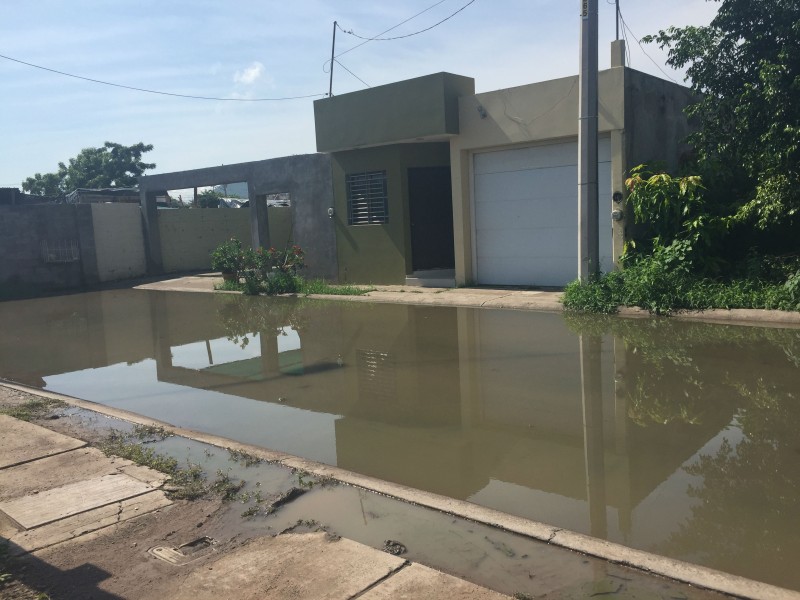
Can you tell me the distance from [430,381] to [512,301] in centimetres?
543

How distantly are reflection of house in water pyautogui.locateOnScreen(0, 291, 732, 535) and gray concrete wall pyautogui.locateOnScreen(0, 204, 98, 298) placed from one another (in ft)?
24.4

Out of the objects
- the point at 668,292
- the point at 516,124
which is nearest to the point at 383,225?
the point at 516,124

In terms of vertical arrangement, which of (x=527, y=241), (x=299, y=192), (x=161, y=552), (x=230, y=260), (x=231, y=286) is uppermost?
(x=299, y=192)

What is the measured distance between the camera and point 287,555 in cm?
393

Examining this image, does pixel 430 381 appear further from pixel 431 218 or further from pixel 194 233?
pixel 194 233

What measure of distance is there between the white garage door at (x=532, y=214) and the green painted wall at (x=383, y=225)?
1848 mm

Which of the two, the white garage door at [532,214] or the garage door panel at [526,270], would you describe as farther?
the garage door panel at [526,270]

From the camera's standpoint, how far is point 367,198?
17375mm

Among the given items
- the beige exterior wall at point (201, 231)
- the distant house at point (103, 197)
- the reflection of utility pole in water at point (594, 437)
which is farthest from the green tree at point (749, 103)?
the distant house at point (103, 197)

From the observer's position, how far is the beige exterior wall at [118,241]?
2302 cm

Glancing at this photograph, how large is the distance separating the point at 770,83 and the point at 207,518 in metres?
10.9

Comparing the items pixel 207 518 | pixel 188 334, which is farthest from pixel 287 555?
pixel 188 334

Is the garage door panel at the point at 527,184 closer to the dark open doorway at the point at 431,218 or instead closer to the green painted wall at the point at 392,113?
the green painted wall at the point at 392,113

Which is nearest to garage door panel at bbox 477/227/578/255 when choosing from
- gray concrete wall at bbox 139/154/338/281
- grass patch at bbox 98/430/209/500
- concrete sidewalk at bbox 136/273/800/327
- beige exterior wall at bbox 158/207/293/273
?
concrete sidewalk at bbox 136/273/800/327
